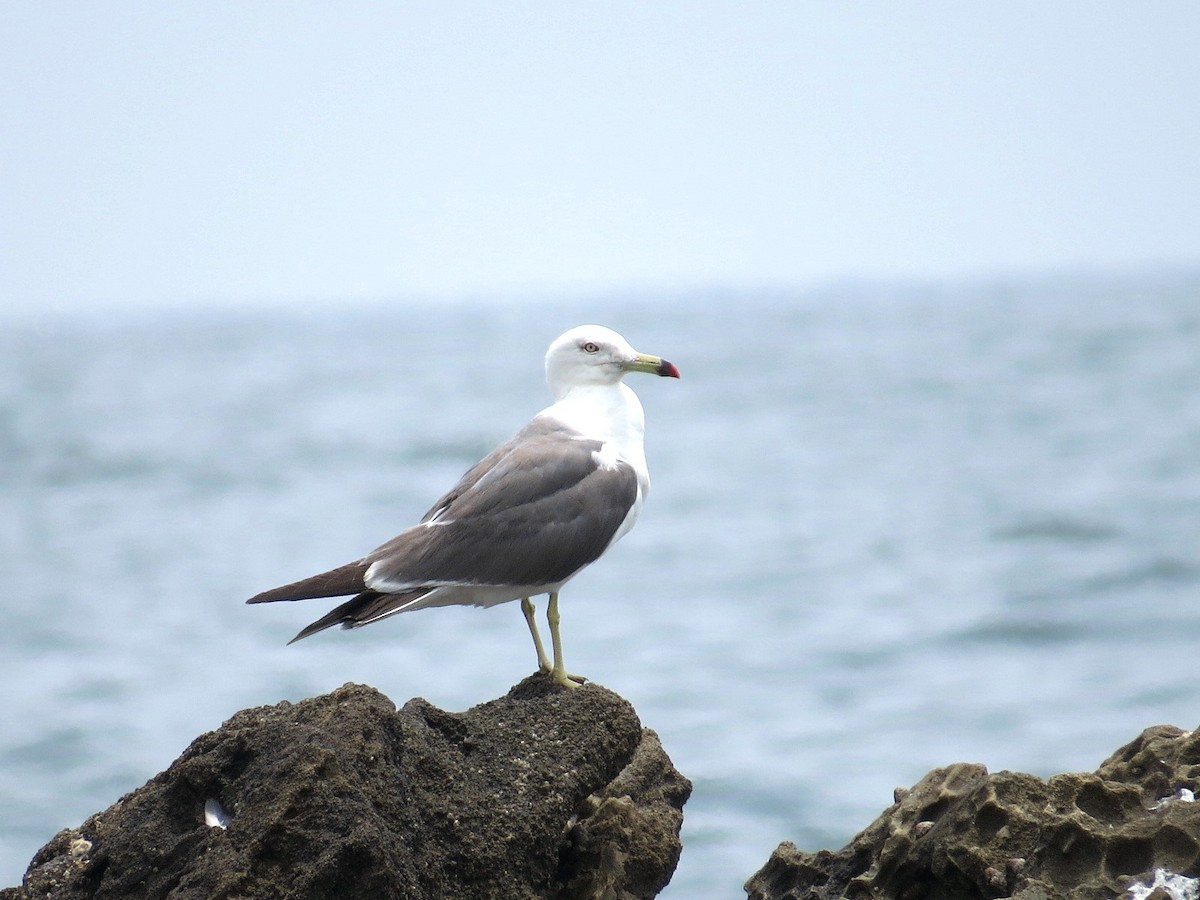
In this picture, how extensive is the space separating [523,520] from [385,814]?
2.15 metres

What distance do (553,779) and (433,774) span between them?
1.43 feet

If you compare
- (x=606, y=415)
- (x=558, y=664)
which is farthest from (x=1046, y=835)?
(x=606, y=415)

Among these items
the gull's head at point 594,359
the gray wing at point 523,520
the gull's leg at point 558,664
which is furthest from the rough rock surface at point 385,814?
the gull's head at point 594,359

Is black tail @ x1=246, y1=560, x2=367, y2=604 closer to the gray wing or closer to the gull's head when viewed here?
the gray wing

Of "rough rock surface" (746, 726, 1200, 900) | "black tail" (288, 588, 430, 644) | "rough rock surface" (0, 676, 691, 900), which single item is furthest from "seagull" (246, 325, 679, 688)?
"rough rock surface" (746, 726, 1200, 900)

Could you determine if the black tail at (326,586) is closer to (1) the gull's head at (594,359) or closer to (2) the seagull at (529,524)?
(2) the seagull at (529,524)

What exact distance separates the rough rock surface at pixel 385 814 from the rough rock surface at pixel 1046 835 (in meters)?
0.81

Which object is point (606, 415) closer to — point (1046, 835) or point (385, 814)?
point (385, 814)

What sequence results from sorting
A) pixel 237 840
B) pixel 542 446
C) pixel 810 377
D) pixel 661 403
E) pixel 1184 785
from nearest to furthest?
pixel 237 840 < pixel 1184 785 < pixel 542 446 < pixel 661 403 < pixel 810 377

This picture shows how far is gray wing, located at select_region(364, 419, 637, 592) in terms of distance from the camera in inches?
267

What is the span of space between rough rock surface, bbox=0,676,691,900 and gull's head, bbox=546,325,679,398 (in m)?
2.05

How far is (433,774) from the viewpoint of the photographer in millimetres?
5273

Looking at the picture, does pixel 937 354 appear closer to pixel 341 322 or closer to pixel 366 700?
pixel 341 322

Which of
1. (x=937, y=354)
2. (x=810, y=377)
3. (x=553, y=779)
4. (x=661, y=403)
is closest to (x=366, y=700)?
(x=553, y=779)
